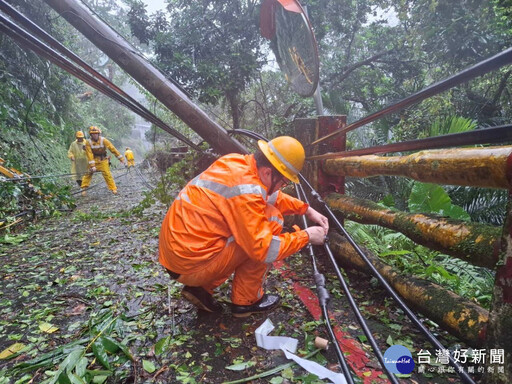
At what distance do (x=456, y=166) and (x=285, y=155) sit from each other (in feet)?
3.13

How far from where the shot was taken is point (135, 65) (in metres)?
3.29

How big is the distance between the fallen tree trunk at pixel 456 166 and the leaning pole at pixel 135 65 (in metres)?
2.33

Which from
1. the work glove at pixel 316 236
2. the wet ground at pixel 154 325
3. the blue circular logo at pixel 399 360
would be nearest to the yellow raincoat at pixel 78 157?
the wet ground at pixel 154 325

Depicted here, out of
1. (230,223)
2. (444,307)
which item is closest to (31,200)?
(230,223)

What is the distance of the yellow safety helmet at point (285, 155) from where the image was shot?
2.02 metres

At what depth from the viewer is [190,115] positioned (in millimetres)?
3770

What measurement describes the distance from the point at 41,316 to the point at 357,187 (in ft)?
16.7

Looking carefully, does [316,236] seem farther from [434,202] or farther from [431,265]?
[434,202]

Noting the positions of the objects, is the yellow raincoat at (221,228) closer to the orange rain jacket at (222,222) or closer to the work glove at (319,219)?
the orange rain jacket at (222,222)

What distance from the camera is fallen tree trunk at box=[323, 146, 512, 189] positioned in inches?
50.6

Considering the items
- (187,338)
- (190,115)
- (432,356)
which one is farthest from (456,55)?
(187,338)

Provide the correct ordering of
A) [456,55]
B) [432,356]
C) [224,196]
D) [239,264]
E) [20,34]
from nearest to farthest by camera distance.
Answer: [20,34], [432,356], [224,196], [239,264], [456,55]

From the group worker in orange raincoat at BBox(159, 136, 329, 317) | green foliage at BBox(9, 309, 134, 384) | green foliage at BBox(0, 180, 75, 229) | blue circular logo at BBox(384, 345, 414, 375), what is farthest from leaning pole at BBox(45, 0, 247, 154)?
green foliage at BBox(0, 180, 75, 229)

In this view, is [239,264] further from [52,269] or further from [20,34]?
[52,269]
